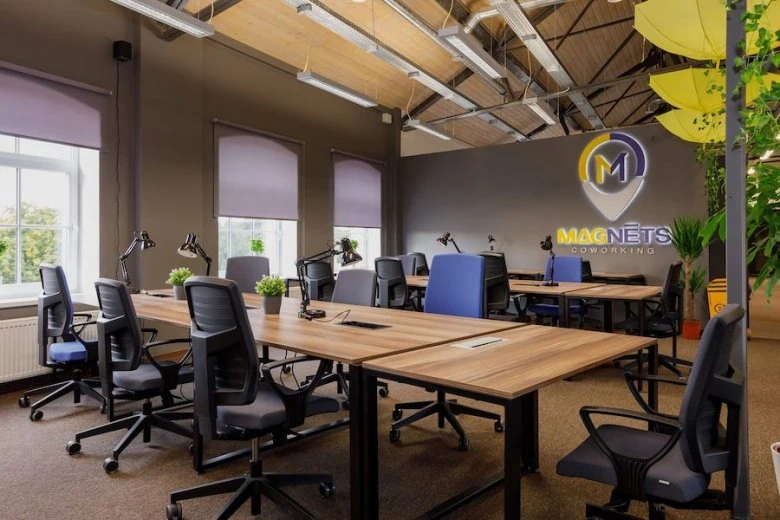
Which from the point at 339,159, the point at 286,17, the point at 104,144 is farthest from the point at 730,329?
the point at 339,159

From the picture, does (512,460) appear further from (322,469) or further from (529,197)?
(529,197)

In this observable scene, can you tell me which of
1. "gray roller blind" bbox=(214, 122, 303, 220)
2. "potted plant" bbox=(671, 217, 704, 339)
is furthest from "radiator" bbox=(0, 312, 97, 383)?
"potted plant" bbox=(671, 217, 704, 339)

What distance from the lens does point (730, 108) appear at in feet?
6.19

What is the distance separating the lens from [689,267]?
6473mm

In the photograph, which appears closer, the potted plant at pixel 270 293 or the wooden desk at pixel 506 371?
the wooden desk at pixel 506 371

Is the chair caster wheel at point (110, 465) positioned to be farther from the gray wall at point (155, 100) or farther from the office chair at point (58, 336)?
the gray wall at point (155, 100)

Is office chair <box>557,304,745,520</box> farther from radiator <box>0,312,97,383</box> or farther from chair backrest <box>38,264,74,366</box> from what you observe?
radiator <box>0,312,97,383</box>

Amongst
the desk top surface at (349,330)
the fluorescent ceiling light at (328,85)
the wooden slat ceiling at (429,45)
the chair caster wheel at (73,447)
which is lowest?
the chair caster wheel at (73,447)

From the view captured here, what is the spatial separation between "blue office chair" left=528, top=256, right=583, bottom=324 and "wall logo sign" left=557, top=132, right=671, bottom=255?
1524mm

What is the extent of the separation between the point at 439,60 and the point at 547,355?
22.8 feet

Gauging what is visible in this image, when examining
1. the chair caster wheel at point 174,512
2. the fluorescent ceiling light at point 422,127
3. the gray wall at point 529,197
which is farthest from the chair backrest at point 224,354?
the gray wall at point 529,197

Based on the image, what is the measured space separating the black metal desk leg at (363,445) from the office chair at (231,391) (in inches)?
12.3

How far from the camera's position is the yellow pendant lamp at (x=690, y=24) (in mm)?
2043

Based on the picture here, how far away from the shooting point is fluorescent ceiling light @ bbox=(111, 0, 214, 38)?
13.0ft
